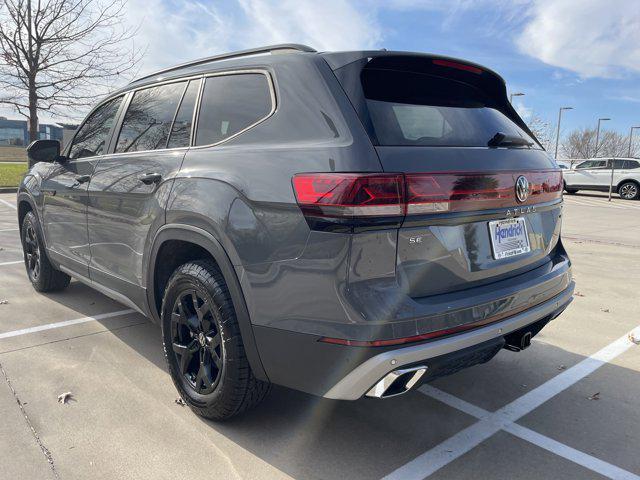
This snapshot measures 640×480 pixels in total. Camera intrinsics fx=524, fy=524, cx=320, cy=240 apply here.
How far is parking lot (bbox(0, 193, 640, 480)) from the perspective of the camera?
7.79 feet

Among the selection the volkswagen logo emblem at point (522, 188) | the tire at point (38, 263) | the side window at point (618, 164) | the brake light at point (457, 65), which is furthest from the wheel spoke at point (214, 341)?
the side window at point (618, 164)

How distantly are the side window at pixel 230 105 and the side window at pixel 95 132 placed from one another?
123cm

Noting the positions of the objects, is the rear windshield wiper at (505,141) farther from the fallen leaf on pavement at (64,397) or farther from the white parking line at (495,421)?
the fallen leaf on pavement at (64,397)

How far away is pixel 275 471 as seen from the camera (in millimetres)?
2346

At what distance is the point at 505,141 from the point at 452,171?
548 mm

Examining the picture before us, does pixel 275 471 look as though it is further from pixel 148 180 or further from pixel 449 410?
pixel 148 180

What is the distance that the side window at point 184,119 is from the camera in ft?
9.50

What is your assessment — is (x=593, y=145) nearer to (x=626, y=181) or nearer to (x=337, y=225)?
(x=626, y=181)

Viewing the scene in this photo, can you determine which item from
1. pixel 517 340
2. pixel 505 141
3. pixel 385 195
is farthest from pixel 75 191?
pixel 517 340

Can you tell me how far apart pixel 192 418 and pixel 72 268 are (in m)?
1.93

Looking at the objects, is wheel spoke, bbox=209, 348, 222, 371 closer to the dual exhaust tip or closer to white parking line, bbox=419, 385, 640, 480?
the dual exhaust tip

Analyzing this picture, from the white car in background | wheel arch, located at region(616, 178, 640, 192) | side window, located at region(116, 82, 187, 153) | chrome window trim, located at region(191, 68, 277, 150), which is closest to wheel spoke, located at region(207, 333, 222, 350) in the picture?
chrome window trim, located at region(191, 68, 277, 150)

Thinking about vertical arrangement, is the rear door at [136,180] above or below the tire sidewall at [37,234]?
above

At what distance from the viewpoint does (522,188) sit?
2477 mm
